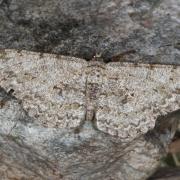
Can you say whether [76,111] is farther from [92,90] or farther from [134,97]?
[134,97]

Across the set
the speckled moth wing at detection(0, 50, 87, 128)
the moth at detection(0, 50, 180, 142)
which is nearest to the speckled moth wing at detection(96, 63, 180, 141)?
the moth at detection(0, 50, 180, 142)

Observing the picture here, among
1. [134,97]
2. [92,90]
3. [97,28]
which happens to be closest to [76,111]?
[92,90]

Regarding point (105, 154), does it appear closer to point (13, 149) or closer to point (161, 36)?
point (13, 149)

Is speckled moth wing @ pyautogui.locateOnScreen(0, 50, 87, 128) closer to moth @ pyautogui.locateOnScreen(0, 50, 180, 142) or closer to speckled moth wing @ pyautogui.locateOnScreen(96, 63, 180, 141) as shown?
moth @ pyautogui.locateOnScreen(0, 50, 180, 142)

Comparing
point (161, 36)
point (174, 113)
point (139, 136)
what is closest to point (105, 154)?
point (139, 136)

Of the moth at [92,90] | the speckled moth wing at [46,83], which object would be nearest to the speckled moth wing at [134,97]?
the moth at [92,90]

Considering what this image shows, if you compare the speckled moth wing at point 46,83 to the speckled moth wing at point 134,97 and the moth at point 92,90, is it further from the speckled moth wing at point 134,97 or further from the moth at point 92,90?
the speckled moth wing at point 134,97
